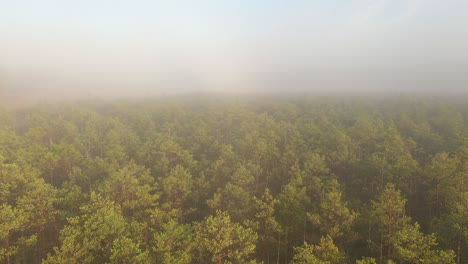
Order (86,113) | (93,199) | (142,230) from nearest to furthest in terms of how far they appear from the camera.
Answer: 1. (93,199)
2. (142,230)
3. (86,113)

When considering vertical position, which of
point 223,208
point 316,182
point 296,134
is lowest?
point 223,208

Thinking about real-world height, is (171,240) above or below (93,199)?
below

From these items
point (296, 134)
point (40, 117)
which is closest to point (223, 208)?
point (296, 134)

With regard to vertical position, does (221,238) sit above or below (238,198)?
below

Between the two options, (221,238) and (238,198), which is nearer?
(221,238)

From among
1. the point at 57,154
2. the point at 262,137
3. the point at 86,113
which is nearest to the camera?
the point at 57,154

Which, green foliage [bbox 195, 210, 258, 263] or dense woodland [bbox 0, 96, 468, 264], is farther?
dense woodland [bbox 0, 96, 468, 264]

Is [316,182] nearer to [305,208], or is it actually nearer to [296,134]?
[305,208]

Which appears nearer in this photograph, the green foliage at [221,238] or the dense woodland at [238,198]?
the green foliage at [221,238]
